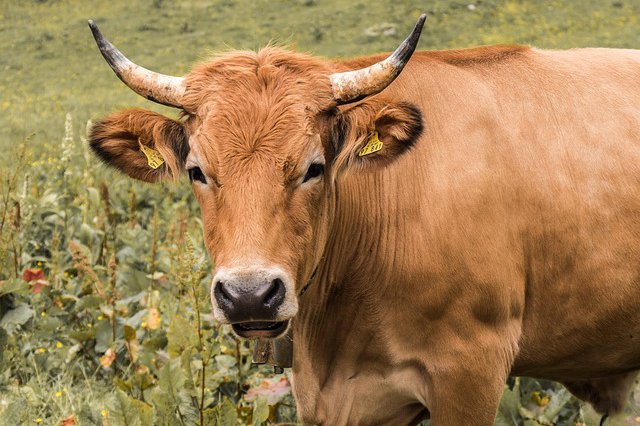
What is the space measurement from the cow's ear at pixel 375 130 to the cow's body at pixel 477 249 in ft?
0.94

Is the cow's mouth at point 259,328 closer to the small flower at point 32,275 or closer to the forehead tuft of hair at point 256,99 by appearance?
the forehead tuft of hair at point 256,99

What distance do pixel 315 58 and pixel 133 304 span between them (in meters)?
2.78

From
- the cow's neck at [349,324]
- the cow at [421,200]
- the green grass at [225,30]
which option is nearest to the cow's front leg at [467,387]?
the cow at [421,200]

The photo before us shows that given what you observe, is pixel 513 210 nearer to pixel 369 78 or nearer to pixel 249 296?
pixel 369 78

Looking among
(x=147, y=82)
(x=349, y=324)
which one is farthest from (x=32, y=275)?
(x=349, y=324)

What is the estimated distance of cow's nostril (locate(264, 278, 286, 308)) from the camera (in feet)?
12.0

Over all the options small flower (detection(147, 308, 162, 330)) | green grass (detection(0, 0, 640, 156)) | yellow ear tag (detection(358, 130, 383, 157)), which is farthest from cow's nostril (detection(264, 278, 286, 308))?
green grass (detection(0, 0, 640, 156))

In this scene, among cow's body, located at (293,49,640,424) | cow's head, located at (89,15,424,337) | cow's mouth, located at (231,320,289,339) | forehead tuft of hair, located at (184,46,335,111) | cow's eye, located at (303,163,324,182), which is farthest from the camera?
cow's body, located at (293,49,640,424)

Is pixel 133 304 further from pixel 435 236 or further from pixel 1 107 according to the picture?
pixel 1 107

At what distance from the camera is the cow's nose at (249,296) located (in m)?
3.60

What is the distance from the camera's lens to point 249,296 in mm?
3594

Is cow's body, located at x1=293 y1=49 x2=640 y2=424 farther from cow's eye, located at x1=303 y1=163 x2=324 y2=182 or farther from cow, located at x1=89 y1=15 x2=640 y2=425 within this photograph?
cow's eye, located at x1=303 y1=163 x2=324 y2=182

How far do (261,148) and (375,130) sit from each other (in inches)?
25.1

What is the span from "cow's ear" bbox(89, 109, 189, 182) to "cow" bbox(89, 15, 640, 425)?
1cm
